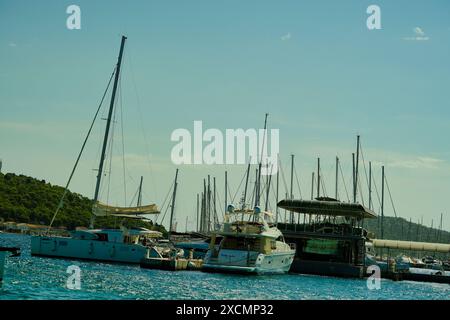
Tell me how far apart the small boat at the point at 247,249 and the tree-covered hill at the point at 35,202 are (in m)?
76.9

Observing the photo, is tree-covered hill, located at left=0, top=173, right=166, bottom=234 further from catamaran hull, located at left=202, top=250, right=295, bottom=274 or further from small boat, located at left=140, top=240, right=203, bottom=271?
catamaran hull, located at left=202, top=250, right=295, bottom=274

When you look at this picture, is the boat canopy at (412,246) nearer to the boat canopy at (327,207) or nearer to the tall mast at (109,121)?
the boat canopy at (327,207)

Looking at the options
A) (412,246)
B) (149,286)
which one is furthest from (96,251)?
(412,246)

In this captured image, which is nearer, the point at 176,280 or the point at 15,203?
the point at 176,280

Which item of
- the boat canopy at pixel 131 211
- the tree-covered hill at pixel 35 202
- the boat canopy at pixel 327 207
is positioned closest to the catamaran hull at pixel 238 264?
the boat canopy at pixel 131 211

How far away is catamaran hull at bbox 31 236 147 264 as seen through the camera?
182 ft

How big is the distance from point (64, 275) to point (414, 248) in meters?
56.6

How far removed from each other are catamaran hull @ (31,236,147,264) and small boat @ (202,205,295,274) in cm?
694

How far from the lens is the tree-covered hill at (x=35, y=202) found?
133 m

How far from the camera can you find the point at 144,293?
32.3m

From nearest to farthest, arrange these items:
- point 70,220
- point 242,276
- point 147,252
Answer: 1. point 242,276
2. point 147,252
3. point 70,220

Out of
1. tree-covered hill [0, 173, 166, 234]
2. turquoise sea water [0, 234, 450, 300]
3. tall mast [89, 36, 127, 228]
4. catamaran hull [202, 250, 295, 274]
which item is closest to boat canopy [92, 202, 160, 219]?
tall mast [89, 36, 127, 228]

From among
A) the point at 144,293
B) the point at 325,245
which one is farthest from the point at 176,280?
the point at 325,245
